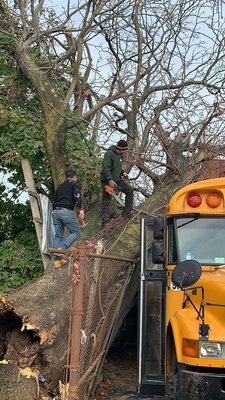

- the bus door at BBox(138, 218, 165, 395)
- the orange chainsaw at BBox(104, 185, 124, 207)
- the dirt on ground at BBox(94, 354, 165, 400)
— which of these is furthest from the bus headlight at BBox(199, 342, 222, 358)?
the orange chainsaw at BBox(104, 185, 124, 207)

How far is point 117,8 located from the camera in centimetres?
1250

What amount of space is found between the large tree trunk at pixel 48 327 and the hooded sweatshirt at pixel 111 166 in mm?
2800

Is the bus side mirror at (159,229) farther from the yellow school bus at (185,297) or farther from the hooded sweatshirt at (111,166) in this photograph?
the hooded sweatshirt at (111,166)

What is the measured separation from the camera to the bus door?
6.57m

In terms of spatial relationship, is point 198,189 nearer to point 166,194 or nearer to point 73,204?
point 73,204

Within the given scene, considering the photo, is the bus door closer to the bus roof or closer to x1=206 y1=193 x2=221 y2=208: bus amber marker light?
the bus roof

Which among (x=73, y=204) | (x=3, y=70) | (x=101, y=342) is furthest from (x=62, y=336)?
(x=3, y=70)

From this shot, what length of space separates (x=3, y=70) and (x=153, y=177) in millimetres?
3936

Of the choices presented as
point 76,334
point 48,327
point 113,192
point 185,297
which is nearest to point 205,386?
point 185,297

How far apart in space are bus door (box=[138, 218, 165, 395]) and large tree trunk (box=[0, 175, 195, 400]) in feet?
2.16

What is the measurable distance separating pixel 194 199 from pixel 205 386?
2221mm

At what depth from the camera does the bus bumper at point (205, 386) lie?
4586mm

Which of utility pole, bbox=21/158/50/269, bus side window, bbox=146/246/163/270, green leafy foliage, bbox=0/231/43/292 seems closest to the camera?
bus side window, bbox=146/246/163/270

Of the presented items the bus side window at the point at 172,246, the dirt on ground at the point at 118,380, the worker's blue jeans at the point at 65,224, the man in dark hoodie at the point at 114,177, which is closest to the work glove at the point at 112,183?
the man in dark hoodie at the point at 114,177
